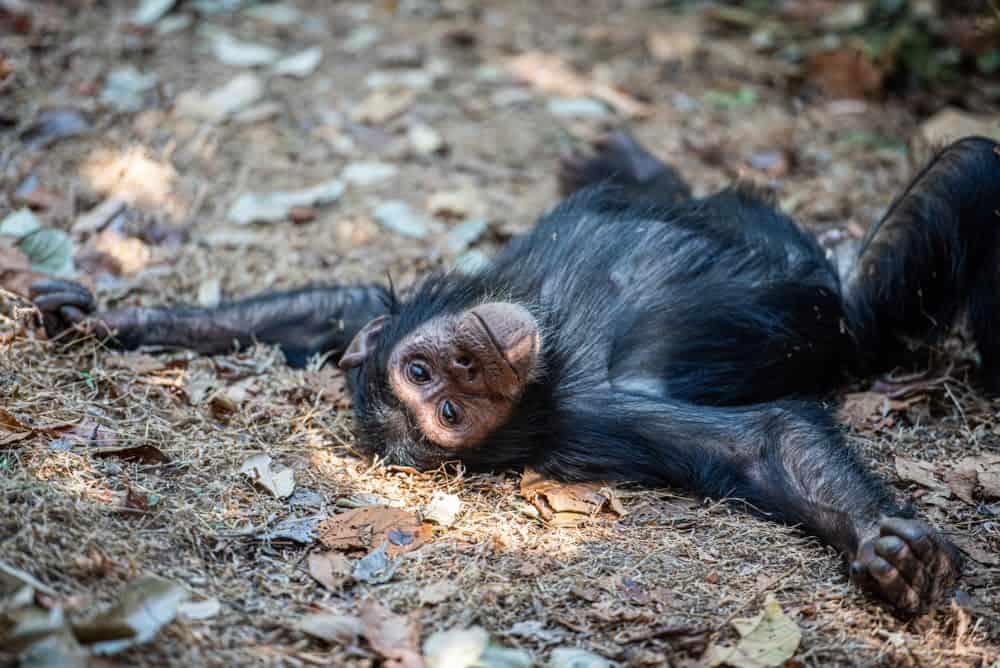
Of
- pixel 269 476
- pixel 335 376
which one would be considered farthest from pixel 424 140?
pixel 269 476

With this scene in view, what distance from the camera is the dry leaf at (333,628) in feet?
10.3

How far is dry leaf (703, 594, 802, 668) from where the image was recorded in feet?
10.5

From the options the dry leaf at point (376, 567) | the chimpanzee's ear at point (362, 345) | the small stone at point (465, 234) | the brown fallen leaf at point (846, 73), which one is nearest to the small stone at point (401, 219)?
the small stone at point (465, 234)

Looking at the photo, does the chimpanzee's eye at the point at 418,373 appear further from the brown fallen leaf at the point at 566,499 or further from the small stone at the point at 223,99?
the small stone at the point at 223,99

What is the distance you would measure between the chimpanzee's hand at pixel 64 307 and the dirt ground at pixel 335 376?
0.10 metres

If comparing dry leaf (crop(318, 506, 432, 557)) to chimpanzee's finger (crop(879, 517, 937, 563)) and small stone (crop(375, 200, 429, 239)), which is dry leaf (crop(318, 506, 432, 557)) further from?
small stone (crop(375, 200, 429, 239))

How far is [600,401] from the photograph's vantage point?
14.5 ft

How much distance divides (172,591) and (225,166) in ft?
13.0

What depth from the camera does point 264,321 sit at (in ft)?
17.0

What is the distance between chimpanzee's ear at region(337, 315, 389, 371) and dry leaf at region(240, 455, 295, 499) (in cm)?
72

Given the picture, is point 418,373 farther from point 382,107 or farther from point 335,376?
point 382,107

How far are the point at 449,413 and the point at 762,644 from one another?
1.65m

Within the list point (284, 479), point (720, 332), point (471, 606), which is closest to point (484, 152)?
point (720, 332)

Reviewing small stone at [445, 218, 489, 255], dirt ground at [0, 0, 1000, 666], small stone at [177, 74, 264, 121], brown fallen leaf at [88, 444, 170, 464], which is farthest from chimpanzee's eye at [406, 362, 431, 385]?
small stone at [177, 74, 264, 121]
